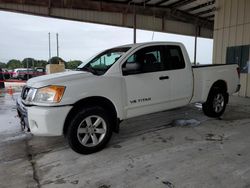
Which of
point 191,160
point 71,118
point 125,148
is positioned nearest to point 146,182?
point 191,160

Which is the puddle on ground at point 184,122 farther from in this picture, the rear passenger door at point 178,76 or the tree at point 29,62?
the tree at point 29,62

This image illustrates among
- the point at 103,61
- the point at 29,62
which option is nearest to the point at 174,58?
the point at 103,61

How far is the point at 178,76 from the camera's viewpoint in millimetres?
4594

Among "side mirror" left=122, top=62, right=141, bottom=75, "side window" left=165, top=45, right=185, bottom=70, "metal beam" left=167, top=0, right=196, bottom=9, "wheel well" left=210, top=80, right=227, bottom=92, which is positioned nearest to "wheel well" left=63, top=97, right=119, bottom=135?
"side mirror" left=122, top=62, right=141, bottom=75

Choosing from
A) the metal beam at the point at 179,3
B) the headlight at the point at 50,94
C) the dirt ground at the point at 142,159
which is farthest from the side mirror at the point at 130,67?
the metal beam at the point at 179,3

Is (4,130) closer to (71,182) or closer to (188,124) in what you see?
(71,182)

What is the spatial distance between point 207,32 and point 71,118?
20898mm

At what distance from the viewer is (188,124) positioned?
5.13 m

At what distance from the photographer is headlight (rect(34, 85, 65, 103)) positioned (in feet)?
10.8

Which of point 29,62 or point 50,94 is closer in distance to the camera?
point 50,94

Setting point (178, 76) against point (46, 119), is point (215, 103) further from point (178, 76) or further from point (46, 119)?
point (46, 119)

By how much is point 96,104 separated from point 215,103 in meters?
3.26

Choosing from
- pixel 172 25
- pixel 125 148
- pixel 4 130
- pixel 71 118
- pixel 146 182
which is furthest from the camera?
pixel 172 25

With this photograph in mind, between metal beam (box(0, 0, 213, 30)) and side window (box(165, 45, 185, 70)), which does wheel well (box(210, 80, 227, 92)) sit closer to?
side window (box(165, 45, 185, 70))
